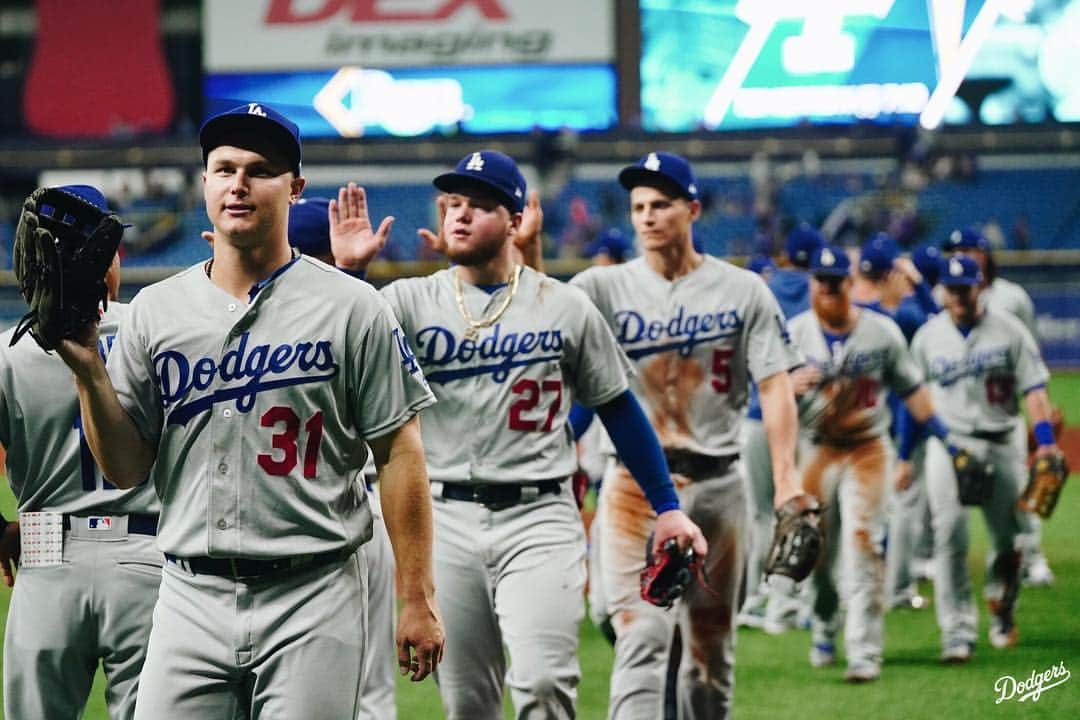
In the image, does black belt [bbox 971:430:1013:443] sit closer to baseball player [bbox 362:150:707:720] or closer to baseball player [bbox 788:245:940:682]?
baseball player [bbox 788:245:940:682]

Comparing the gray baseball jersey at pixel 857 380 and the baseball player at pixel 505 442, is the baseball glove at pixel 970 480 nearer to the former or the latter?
the gray baseball jersey at pixel 857 380

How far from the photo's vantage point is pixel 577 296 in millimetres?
5133

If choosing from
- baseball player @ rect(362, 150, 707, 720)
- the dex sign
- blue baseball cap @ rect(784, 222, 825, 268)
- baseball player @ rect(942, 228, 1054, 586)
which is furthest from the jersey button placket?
the dex sign

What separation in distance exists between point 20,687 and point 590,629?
5.00 m

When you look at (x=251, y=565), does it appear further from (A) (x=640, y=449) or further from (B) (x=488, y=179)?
(B) (x=488, y=179)

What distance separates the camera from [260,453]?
3363 mm

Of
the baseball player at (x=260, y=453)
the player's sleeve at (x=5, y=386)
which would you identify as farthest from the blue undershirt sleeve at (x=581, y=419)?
the baseball player at (x=260, y=453)

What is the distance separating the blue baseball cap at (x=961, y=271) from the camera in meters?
8.37

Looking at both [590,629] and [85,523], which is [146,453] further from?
[590,629]

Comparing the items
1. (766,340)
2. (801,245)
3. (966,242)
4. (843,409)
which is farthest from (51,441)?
(966,242)

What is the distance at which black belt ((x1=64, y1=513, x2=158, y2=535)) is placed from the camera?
171 inches

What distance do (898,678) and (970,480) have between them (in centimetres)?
121

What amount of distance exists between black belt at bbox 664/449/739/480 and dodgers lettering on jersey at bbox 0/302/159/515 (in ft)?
7.05

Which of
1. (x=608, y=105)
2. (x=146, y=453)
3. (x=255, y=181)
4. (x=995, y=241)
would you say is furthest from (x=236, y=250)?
(x=608, y=105)
